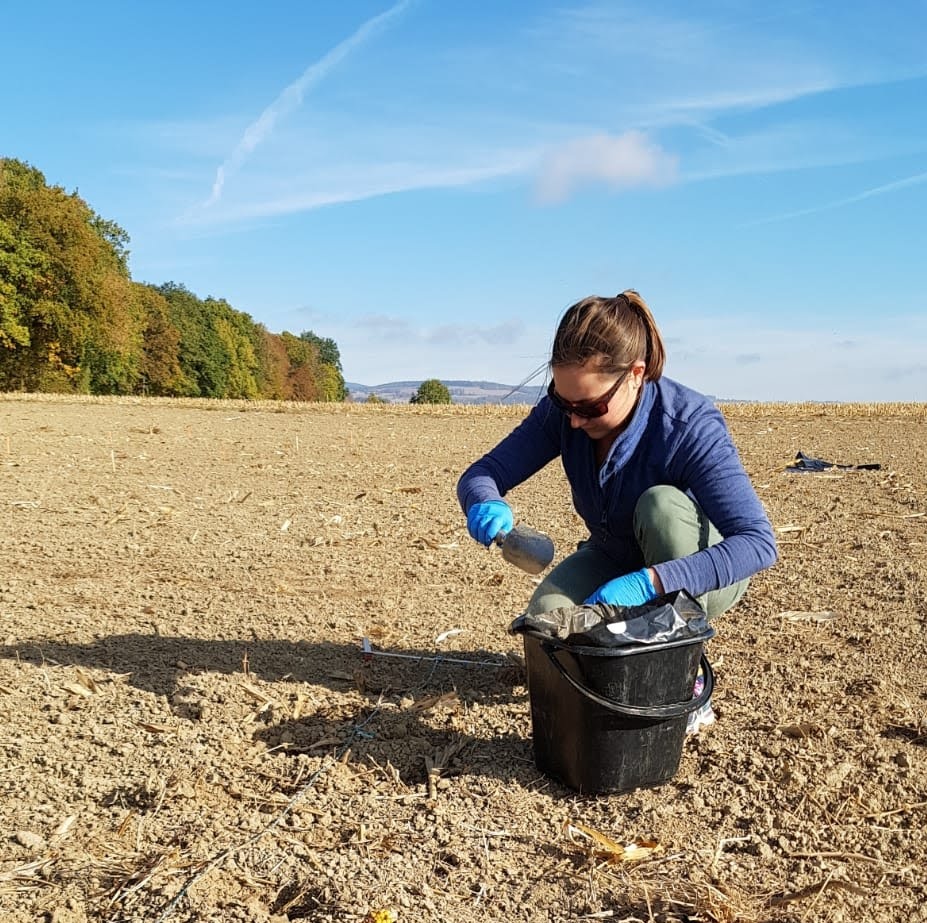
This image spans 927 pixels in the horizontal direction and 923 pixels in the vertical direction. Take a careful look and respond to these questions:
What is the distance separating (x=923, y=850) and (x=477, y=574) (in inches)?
123

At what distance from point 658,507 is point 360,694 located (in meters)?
1.37

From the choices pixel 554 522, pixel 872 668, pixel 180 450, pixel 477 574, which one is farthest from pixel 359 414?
pixel 872 668

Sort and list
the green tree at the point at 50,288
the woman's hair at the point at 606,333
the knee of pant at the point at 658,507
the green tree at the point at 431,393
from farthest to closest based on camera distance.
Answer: the green tree at the point at 431,393
the green tree at the point at 50,288
the knee of pant at the point at 658,507
the woman's hair at the point at 606,333

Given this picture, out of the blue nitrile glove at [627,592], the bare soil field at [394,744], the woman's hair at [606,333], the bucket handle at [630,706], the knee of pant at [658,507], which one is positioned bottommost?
the bare soil field at [394,744]

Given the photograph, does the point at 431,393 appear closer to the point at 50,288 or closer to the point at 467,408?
the point at 50,288

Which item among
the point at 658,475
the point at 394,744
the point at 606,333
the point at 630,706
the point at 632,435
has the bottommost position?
the point at 394,744

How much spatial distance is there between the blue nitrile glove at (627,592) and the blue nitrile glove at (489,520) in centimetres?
51

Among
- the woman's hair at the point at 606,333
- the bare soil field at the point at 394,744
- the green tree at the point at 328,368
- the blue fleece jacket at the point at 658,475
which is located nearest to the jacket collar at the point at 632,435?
the blue fleece jacket at the point at 658,475

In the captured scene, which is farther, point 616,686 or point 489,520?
point 489,520

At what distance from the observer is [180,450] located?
1145 centimetres

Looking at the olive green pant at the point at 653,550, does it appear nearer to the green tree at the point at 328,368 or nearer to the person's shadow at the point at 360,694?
the person's shadow at the point at 360,694

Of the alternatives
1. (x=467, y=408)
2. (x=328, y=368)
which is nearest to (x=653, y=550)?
(x=467, y=408)

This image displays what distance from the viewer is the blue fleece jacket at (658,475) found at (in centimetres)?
279

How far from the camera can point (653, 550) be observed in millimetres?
3029
